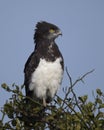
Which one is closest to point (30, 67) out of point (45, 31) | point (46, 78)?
point (46, 78)

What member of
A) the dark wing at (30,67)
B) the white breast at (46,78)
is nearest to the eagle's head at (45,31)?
the dark wing at (30,67)

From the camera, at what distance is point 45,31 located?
1097cm

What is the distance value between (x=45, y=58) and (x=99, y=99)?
3470mm

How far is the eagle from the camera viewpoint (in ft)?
32.4

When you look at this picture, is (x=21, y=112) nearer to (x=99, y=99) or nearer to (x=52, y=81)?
(x=99, y=99)

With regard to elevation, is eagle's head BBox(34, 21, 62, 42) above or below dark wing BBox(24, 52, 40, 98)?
above

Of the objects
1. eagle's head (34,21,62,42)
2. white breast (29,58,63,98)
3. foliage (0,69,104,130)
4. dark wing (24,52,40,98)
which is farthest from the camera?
eagle's head (34,21,62,42)

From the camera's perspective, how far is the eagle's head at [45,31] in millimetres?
10836

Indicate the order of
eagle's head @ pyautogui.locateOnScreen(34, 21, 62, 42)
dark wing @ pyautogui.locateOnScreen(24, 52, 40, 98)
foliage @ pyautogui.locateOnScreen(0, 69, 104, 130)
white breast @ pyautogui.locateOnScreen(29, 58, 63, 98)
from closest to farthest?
foliage @ pyautogui.locateOnScreen(0, 69, 104, 130), white breast @ pyautogui.locateOnScreen(29, 58, 63, 98), dark wing @ pyautogui.locateOnScreen(24, 52, 40, 98), eagle's head @ pyautogui.locateOnScreen(34, 21, 62, 42)

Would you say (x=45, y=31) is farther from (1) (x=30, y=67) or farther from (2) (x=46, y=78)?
(2) (x=46, y=78)

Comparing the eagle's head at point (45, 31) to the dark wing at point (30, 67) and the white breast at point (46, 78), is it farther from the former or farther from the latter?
the white breast at point (46, 78)

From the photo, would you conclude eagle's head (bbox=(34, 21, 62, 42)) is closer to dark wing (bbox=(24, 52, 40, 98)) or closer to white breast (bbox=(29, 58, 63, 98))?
dark wing (bbox=(24, 52, 40, 98))

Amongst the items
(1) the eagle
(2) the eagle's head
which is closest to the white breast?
(1) the eagle

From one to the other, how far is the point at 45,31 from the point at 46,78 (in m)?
1.47
